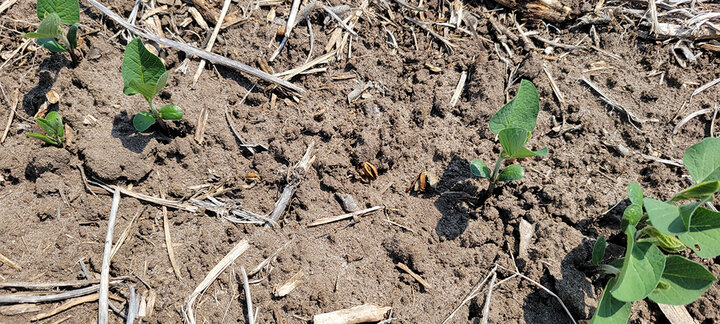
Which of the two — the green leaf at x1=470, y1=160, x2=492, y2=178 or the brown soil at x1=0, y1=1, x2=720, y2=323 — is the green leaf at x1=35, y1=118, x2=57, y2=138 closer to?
the brown soil at x1=0, y1=1, x2=720, y2=323

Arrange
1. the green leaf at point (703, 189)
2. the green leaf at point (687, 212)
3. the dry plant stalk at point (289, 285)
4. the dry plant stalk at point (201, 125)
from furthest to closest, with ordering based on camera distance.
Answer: the dry plant stalk at point (201, 125)
the dry plant stalk at point (289, 285)
the green leaf at point (703, 189)
the green leaf at point (687, 212)

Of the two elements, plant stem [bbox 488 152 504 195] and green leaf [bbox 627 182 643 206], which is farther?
plant stem [bbox 488 152 504 195]

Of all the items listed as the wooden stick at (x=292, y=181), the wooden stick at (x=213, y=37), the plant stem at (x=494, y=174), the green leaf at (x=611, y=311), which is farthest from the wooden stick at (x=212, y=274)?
the green leaf at (x=611, y=311)

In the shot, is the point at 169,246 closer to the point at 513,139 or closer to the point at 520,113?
the point at 513,139

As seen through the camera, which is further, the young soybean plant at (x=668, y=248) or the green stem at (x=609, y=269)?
the green stem at (x=609, y=269)

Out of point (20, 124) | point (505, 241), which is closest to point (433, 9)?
point (505, 241)

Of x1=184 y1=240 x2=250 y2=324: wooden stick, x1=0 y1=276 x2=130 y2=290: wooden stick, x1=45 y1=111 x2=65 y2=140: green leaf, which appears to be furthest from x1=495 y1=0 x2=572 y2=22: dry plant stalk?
x1=0 y1=276 x2=130 y2=290: wooden stick

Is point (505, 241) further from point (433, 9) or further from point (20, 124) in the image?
point (20, 124)

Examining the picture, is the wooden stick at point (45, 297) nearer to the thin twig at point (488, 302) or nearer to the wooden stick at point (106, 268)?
the wooden stick at point (106, 268)
